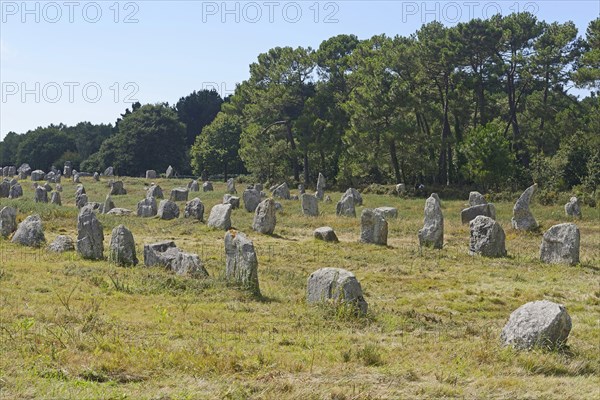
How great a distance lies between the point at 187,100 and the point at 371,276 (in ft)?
281

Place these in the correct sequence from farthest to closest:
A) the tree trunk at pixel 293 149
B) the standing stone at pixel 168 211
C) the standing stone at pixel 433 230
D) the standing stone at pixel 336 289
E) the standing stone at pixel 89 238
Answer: the tree trunk at pixel 293 149, the standing stone at pixel 168 211, the standing stone at pixel 433 230, the standing stone at pixel 89 238, the standing stone at pixel 336 289

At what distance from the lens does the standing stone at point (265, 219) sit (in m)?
26.1

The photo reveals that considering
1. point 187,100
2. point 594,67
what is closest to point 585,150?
point 594,67

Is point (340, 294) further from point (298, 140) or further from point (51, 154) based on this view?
point (51, 154)

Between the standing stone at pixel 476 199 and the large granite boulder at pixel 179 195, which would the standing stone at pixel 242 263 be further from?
the large granite boulder at pixel 179 195

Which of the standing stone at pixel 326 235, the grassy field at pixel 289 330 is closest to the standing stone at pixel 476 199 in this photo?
the grassy field at pixel 289 330

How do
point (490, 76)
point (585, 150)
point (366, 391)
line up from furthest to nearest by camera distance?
point (490, 76) < point (585, 150) < point (366, 391)

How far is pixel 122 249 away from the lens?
58.7 feet

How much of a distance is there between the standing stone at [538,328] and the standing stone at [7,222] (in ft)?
57.8

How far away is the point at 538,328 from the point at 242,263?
6.59 metres

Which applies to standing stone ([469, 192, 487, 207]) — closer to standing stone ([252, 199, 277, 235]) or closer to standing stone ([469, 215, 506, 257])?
standing stone ([252, 199, 277, 235])

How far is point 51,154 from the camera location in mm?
93812

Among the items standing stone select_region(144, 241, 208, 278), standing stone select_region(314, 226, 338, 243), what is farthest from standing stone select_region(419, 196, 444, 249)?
standing stone select_region(144, 241, 208, 278)

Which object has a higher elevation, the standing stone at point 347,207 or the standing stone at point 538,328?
the standing stone at point 347,207
